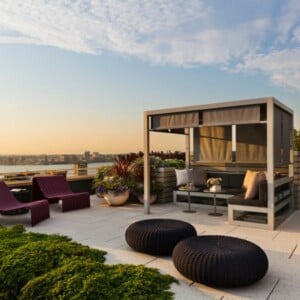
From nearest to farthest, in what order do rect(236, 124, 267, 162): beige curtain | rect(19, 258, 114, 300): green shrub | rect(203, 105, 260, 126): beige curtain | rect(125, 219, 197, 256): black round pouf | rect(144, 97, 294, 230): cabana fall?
rect(19, 258, 114, 300): green shrub → rect(125, 219, 197, 256): black round pouf → rect(144, 97, 294, 230): cabana → rect(203, 105, 260, 126): beige curtain → rect(236, 124, 267, 162): beige curtain

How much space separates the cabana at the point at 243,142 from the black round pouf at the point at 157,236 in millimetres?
1987

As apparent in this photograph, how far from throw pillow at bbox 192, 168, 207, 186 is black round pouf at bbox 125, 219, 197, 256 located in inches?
162

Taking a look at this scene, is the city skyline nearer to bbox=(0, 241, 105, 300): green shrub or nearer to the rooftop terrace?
the rooftop terrace

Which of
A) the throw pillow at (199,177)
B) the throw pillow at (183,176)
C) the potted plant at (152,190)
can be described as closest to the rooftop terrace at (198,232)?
the potted plant at (152,190)

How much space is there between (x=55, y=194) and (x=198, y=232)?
13.2ft

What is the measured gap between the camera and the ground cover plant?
2785mm

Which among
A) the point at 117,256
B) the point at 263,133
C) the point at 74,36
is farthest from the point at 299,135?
the point at 117,256

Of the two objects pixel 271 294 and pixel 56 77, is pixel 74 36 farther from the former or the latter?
pixel 271 294

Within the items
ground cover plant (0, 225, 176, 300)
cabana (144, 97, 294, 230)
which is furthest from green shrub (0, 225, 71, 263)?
cabana (144, 97, 294, 230)

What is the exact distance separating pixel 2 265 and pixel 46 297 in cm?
78

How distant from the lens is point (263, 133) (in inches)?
304

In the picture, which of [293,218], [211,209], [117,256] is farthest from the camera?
[211,209]

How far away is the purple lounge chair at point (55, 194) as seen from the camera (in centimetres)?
737

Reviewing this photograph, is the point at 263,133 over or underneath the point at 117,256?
over
